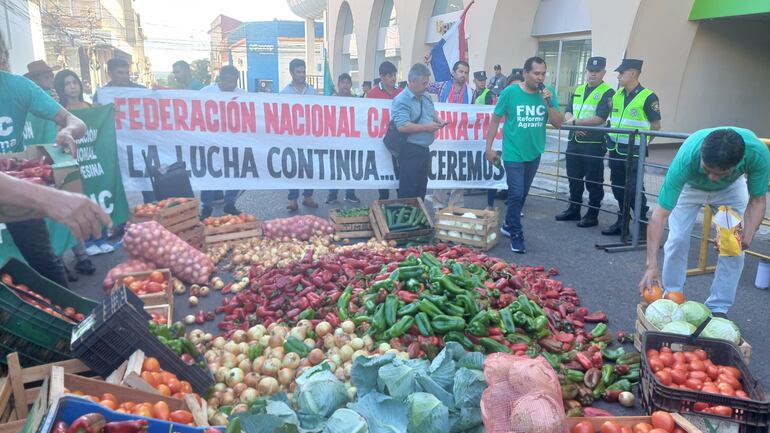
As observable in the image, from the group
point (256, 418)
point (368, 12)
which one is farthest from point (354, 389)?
point (368, 12)

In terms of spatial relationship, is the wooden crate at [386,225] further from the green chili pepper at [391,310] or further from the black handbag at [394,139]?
the green chili pepper at [391,310]

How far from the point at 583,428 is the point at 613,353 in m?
1.69

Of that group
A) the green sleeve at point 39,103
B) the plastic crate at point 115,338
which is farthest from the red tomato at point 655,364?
the green sleeve at point 39,103

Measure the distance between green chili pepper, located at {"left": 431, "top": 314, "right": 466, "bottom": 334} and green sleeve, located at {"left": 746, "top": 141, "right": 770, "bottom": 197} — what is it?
276 centimetres

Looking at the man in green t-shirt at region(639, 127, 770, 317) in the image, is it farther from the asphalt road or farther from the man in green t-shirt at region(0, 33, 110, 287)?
the man in green t-shirt at region(0, 33, 110, 287)

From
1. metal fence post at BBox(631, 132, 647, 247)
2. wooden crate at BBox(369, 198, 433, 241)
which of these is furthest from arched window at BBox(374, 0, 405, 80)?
metal fence post at BBox(631, 132, 647, 247)

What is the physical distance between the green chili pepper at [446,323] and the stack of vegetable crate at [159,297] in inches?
99.6

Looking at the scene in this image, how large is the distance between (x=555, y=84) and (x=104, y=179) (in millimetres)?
14114

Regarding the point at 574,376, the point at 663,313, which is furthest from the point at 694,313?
the point at 574,376

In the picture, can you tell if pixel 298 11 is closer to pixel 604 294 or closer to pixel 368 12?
pixel 368 12

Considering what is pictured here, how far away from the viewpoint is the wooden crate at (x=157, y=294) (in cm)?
543

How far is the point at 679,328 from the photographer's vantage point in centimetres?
424

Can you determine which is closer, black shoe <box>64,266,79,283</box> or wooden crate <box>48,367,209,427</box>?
wooden crate <box>48,367,209,427</box>

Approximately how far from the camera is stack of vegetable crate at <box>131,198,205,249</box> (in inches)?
272
